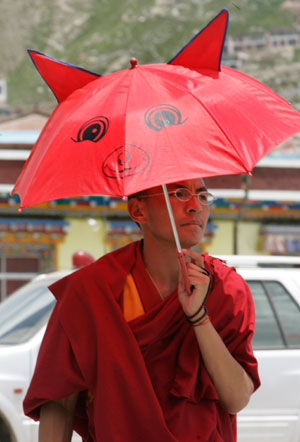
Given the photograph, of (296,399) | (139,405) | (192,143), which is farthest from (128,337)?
(296,399)

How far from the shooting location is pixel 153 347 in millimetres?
2078

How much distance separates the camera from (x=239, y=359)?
2.12 metres

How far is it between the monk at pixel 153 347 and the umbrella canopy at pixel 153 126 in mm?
168

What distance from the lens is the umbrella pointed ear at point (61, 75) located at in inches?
90.4

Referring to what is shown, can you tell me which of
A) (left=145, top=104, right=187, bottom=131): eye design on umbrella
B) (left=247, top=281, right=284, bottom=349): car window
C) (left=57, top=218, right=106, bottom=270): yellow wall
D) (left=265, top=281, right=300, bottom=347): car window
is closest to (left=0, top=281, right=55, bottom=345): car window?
(left=247, top=281, right=284, bottom=349): car window

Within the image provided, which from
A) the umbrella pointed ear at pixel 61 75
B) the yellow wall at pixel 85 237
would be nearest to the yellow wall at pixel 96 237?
the yellow wall at pixel 85 237

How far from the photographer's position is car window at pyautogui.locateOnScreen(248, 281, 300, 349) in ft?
15.0

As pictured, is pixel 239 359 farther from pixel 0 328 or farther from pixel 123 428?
pixel 0 328

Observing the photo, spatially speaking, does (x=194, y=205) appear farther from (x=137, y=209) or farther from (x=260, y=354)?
(x=260, y=354)

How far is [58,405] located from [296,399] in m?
2.58

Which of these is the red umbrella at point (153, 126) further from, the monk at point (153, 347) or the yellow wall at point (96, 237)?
the yellow wall at point (96, 237)

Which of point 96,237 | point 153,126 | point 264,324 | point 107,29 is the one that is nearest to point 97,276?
point 153,126

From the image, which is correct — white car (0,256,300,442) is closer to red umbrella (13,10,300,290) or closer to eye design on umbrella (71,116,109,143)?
red umbrella (13,10,300,290)

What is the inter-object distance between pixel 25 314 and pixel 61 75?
2.70 metres
